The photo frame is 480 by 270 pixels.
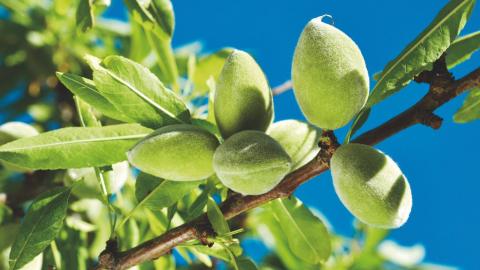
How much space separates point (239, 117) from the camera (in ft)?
3.59

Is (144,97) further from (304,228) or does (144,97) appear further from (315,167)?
(304,228)

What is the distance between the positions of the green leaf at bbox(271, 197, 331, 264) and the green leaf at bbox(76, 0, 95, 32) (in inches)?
24.7

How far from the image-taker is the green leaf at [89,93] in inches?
45.4

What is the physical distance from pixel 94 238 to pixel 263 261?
0.81 metres

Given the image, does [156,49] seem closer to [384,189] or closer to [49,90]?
[384,189]

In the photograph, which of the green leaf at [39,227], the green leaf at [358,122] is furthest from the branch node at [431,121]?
the green leaf at [39,227]

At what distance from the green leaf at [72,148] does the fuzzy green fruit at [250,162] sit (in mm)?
241

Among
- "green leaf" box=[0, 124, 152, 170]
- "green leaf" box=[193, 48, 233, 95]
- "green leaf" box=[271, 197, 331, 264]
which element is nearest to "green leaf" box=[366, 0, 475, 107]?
"green leaf" box=[271, 197, 331, 264]

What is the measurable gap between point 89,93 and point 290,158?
1.46 ft

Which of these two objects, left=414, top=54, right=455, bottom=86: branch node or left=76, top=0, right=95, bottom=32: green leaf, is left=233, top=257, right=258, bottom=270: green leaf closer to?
left=414, top=54, right=455, bottom=86: branch node

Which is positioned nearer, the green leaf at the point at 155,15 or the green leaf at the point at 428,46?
the green leaf at the point at 428,46

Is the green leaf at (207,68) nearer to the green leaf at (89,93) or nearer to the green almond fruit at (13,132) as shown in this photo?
the green almond fruit at (13,132)

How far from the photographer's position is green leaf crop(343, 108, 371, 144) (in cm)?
111

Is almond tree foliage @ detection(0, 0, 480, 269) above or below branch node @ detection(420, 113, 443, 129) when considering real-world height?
below
